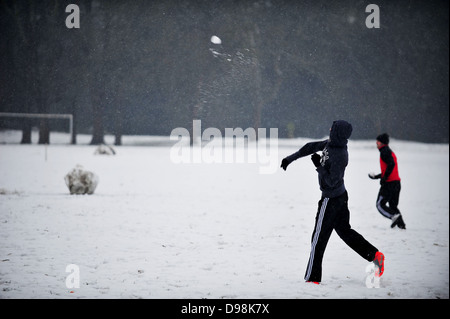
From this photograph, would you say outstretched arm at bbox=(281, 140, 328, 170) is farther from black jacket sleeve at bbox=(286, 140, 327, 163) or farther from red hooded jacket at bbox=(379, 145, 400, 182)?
red hooded jacket at bbox=(379, 145, 400, 182)

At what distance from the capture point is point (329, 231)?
4.47 meters

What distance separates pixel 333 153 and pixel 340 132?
206 millimetres

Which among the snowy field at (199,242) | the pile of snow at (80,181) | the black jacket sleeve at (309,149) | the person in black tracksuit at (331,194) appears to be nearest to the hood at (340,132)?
the person in black tracksuit at (331,194)

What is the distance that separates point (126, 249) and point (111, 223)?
6.10 feet

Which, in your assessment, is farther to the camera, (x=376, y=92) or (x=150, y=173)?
(x=376, y=92)

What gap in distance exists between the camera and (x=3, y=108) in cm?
3728

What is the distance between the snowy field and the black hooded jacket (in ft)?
3.53

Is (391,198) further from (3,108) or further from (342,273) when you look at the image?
(3,108)

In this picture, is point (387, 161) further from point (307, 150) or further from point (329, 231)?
point (307, 150)

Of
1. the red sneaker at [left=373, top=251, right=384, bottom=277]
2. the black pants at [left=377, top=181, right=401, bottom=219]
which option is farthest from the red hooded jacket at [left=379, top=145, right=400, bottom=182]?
the red sneaker at [left=373, top=251, right=384, bottom=277]

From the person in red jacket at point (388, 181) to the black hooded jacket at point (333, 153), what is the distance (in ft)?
11.1

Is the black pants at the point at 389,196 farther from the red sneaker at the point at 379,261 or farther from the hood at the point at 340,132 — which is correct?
the hood at the point at 340,132

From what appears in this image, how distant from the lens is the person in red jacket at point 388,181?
291 inches

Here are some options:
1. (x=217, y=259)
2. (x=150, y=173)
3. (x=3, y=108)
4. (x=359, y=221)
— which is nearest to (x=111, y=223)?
(x=217, y=259)
